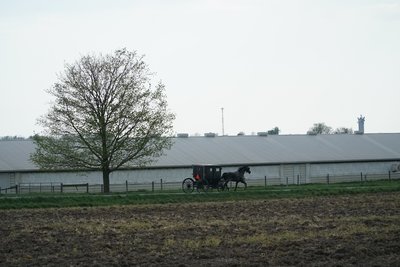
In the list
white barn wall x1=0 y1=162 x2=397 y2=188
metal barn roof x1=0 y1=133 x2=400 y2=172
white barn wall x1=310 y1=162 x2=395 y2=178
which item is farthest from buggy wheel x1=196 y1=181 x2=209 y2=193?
white barn wall x1=310 y1=162 x2=395 y2=178

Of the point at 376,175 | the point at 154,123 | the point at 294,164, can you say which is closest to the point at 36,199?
the point at 154,123

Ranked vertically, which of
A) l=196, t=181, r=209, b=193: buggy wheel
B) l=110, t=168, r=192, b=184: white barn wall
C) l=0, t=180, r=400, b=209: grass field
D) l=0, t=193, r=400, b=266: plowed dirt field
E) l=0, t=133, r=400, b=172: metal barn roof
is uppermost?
l=0, t=133, r=400, b=172: metal barn roof

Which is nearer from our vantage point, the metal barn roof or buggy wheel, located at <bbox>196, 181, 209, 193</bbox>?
buggy wheel, located at <bbox>196, 181, 209, 193</bbox>

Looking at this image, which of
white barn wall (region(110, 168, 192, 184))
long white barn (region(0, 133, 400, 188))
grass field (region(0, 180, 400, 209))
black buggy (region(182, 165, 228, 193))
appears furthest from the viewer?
white barn wall (region(110, 168, 192, 184))

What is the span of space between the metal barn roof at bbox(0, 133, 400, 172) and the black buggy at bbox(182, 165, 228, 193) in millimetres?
12238

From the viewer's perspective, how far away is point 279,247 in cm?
1880

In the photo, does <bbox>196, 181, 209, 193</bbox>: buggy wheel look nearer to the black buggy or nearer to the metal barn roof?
the black buggy

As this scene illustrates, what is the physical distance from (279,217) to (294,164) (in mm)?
41034

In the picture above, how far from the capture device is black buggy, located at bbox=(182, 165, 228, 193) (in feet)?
158

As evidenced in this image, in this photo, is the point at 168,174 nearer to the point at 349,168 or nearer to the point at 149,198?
the point at 349,168

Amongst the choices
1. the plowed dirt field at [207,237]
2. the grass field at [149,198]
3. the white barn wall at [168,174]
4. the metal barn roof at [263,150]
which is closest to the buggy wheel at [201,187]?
the grass field at [149,198]

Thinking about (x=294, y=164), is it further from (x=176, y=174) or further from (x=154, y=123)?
(x=154, y=123)

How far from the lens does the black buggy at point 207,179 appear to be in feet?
158

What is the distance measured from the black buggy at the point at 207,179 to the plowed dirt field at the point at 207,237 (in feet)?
50.0
